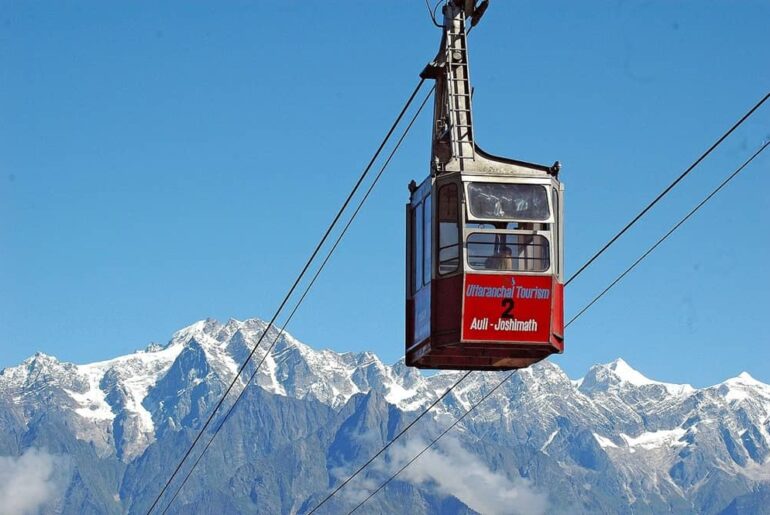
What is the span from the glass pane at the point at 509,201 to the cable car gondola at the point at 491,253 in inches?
0.7

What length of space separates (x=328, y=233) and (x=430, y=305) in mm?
4661

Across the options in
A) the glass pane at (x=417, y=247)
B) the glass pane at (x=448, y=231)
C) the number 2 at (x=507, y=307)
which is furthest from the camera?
the glass pane at (x=417, y=247)

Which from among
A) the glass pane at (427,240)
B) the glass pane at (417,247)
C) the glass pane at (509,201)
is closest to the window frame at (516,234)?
the glass pane at (509,201)

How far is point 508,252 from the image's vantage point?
30.4m

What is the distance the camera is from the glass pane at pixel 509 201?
30281mm

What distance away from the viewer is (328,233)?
35125 mm

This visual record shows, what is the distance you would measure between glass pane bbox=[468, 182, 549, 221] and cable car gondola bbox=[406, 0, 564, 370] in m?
0.02

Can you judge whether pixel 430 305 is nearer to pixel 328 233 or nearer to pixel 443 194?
pixel 443 194

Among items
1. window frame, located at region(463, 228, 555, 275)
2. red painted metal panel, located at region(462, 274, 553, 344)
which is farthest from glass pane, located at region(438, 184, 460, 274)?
red painted metal panel, located at region(462, 274, 553, 344)

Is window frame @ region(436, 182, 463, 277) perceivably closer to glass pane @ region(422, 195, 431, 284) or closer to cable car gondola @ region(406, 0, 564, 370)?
cable car gondola @ region(406, 0, 564, 370)

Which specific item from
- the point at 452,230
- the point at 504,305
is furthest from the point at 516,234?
the point at 504,305

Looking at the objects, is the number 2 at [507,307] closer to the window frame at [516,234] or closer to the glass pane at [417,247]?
the window frame at [516,234]

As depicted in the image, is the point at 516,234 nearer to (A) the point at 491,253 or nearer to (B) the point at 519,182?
(A) the point at 491,253

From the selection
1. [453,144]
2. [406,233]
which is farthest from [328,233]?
[453,144]
